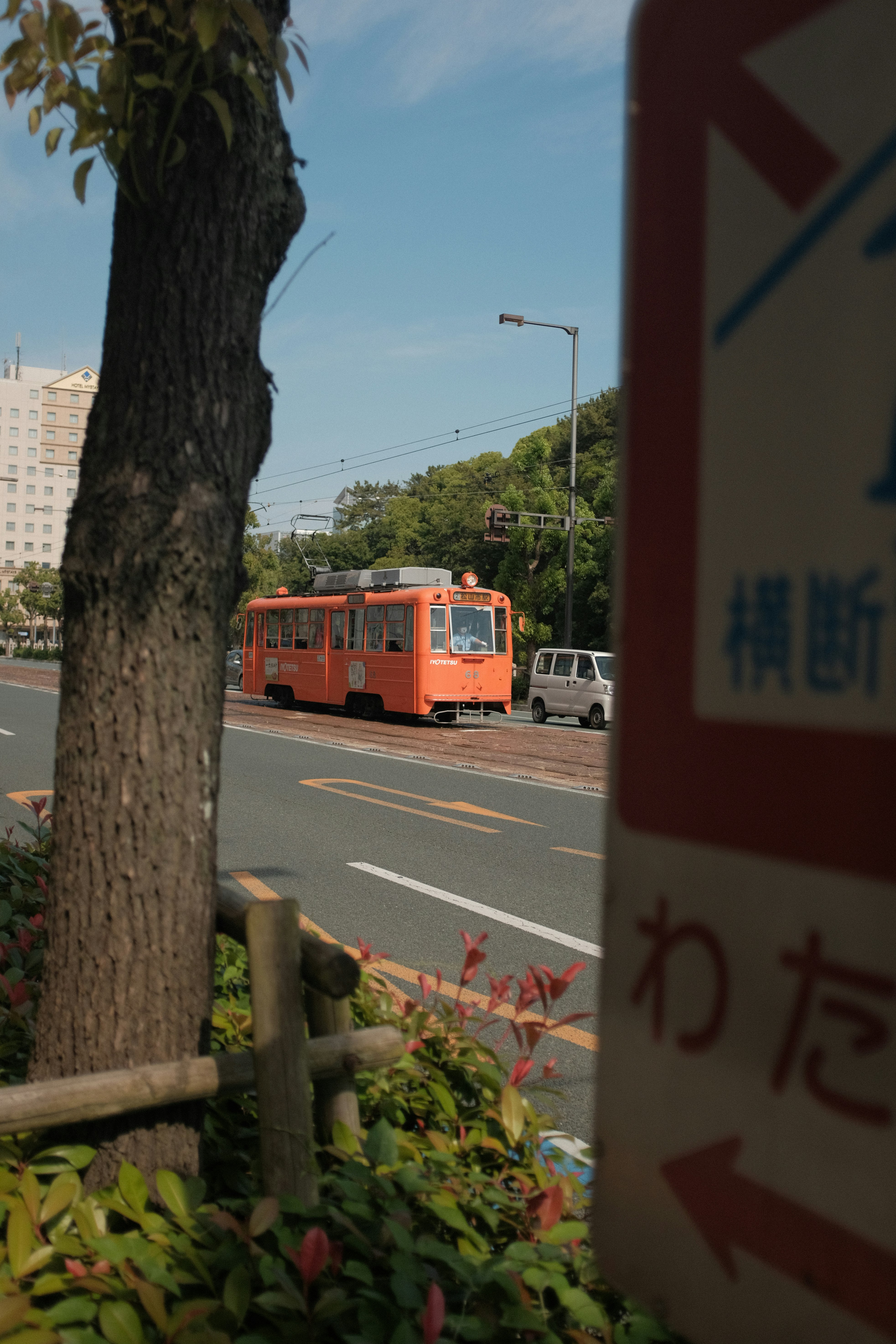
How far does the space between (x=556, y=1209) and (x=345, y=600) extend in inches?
874

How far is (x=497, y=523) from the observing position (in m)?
31.0

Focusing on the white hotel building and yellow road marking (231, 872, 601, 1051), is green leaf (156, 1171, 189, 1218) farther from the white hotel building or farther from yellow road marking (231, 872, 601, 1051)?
the white hotel building

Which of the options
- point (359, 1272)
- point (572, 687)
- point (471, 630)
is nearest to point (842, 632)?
point (359, 1272)

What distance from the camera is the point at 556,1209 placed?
219 centimetres

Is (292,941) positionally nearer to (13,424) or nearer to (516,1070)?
(516,1070)

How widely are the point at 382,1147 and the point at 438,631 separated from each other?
1942 cm

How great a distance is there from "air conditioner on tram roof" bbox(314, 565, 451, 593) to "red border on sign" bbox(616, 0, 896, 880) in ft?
68.9

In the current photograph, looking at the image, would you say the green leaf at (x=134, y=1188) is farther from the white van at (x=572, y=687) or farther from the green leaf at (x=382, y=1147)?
A: the white van at (x=572, y=687)

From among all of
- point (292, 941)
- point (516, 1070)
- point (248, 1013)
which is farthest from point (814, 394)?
point (248, 1013)

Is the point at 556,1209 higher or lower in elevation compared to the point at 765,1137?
lower

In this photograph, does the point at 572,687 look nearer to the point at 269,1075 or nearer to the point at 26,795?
the point at 26,795

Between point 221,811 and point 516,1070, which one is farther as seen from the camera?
point 221,811

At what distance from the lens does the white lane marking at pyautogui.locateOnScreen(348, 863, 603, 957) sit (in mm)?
6430

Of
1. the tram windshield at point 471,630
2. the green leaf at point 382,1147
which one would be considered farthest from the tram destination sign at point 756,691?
the tram windshield at point 471,630
